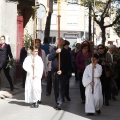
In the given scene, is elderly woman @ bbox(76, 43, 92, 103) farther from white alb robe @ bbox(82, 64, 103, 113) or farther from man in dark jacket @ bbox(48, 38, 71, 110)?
white alb robe @ bbox(82, 64, 103, 113)

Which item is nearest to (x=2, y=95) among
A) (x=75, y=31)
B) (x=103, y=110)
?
(x=103, y=110)

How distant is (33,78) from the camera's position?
38.0 ft

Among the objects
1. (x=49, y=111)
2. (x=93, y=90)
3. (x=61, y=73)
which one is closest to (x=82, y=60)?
(x=61, y=73)

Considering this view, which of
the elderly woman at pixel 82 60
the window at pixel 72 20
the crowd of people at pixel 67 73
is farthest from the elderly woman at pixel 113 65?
the window at pixel 72 20

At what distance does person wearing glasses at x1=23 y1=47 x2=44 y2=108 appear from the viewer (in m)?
11.5

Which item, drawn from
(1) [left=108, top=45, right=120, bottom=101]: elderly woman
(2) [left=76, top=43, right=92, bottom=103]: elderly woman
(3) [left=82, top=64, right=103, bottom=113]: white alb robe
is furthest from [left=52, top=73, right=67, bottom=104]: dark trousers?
(1) [left=108, top=45, right=120, bottom=101]: elderly woman

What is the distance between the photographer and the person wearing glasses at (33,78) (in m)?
11.5

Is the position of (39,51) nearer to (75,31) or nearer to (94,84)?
(94,84)

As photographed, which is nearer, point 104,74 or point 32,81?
point 32,81

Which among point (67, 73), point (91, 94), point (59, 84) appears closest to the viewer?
point (91, 94)

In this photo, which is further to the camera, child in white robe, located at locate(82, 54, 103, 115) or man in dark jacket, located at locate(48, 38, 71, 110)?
man in dark jacket, located at locate(48, 38, 71, 110)

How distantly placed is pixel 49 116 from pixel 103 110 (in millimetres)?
1787

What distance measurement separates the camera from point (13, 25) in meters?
17.2

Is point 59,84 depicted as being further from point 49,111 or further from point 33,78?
point 49,111
